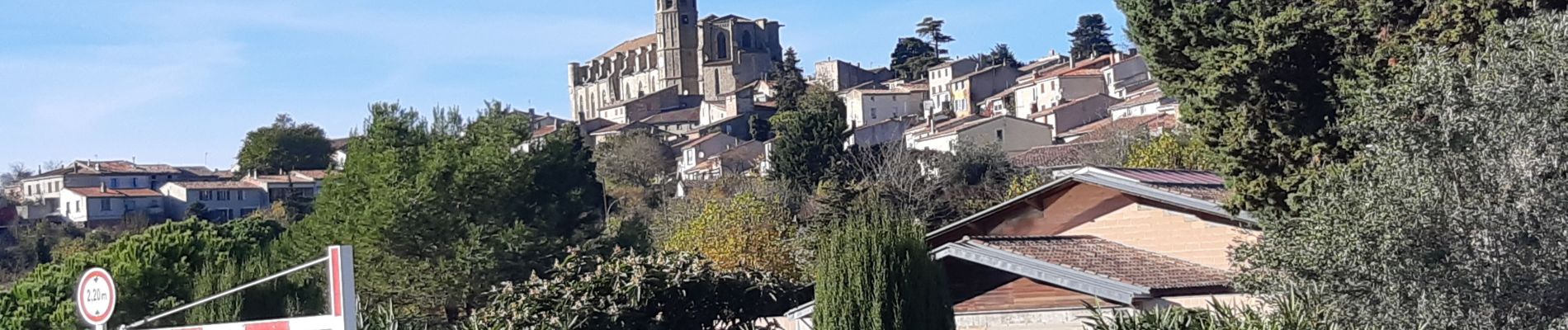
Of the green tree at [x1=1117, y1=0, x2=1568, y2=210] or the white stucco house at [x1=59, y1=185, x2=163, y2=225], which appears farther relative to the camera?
the white stucco house at [x1=59, y1=185, x2=163, y2=225]

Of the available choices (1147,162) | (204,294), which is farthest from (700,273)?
(1147,162)

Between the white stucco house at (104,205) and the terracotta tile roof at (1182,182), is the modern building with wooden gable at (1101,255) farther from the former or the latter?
the white stucco house at (104,205)

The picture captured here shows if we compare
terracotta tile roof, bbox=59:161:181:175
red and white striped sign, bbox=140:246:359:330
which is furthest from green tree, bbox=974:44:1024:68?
red and white striped sign, bbox=140:246:359:330

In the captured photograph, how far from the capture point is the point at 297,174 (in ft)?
287

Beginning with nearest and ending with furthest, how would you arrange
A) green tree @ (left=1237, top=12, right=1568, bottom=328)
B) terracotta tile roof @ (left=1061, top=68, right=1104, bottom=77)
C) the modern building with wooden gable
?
green tree @ (left=1237, top=12, right=1568, bottom=328) → the modern building with wooden gable → terracotta tile roof @ (left=1061, top=68, right=1104, bottom=77)

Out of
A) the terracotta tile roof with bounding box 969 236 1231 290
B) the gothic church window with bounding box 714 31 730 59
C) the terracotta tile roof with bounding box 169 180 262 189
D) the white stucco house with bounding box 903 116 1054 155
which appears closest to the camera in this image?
the terracotta tile roof with bounding box 969 236 1231 290

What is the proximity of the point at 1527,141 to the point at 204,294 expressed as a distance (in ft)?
61.1

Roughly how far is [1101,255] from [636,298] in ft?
18.8

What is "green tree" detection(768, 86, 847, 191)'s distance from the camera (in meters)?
59.1

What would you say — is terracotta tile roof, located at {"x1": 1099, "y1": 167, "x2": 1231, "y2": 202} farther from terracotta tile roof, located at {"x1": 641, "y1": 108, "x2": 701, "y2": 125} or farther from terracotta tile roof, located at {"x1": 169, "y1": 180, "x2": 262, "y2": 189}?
terracotta tile roof, located at {"x1": 641, "y1": 108, "x2": 701, "y2": 125}

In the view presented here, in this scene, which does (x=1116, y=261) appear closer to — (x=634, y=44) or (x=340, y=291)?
(x=340, y=291)

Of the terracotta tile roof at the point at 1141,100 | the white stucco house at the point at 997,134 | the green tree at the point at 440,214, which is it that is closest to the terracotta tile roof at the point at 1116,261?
the green tree at the point at 440,214

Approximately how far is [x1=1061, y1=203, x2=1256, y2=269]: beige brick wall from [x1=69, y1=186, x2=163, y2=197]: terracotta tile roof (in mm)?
76836

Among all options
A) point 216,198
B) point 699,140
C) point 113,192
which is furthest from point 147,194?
point 699,140
